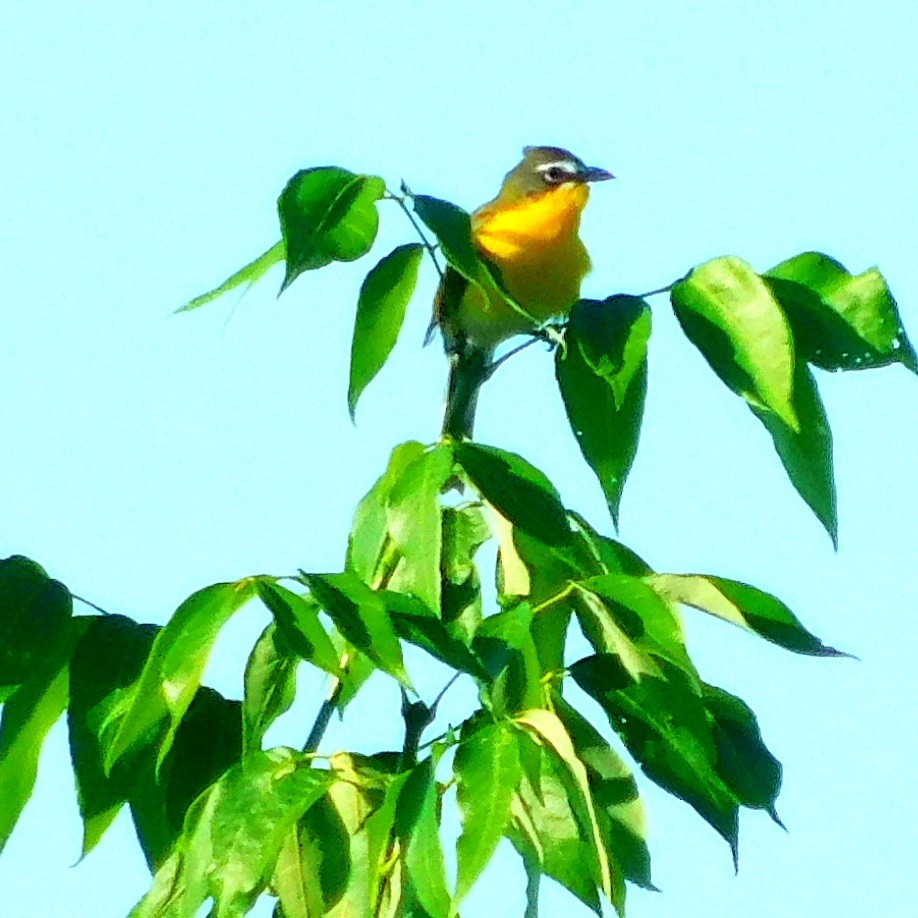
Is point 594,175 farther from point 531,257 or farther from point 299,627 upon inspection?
point 299,627

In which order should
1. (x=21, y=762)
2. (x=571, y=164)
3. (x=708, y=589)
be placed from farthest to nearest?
(x=571, y=164) < (x=21, y=762) < (x=708, y=589)

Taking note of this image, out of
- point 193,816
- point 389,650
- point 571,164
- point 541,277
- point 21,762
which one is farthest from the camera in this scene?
point 571,164

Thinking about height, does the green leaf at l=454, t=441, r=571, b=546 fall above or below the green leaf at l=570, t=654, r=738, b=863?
above

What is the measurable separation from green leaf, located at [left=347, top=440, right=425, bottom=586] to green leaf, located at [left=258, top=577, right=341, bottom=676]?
7.2 inches

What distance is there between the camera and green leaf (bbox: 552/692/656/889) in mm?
1992

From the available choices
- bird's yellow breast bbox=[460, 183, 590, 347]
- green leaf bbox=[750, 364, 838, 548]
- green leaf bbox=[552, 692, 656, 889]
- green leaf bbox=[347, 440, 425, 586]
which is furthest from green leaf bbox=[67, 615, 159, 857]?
bird's yellow breast bbox=[460, 183, 590, 347]

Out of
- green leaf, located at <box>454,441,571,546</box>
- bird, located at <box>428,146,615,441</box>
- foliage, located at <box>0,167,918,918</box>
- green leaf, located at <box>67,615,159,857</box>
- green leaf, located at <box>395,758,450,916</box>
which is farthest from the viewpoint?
bird, located at <box>428,146,615,441</box>

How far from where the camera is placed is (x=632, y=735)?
1.99m

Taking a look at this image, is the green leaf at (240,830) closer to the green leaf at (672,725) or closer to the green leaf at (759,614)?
the green leaf at (672,725)

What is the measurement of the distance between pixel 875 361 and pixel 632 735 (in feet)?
1.83

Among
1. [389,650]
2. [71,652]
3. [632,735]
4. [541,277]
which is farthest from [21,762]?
[541,277]

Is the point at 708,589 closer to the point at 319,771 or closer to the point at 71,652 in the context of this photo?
the point at 319,771

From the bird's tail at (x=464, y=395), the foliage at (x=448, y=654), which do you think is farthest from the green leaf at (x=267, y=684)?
the bird's tail at (x=464, y=395)

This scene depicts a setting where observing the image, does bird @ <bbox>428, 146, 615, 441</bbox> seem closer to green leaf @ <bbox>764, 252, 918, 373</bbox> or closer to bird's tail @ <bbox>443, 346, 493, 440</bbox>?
bird's tail @ <bbox>443, 346, 493, 440</bbox>
